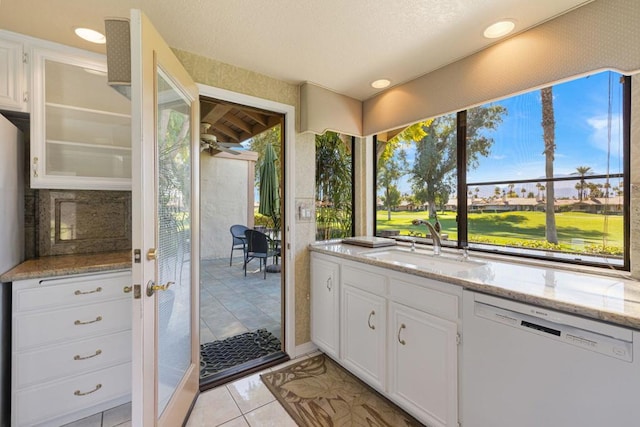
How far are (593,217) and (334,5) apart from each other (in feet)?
6.20

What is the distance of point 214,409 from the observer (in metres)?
1.74

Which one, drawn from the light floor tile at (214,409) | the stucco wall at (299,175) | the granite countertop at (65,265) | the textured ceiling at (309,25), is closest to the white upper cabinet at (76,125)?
the textured ceiling at (309,25)

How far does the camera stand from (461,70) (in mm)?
1892

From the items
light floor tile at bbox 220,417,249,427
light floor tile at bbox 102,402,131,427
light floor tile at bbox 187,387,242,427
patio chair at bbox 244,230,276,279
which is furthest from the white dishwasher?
patio chair at bbox 244,230,276,279

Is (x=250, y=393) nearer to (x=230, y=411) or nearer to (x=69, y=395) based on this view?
(x=230, y=411)

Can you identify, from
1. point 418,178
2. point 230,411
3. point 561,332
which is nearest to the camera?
point 561,332

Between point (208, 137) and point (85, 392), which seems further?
point (208, 137)

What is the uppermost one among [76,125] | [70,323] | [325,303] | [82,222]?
[76,125]

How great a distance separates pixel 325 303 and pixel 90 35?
2452 millimetres

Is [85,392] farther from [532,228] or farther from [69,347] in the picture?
[532,228]

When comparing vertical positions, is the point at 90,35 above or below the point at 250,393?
above

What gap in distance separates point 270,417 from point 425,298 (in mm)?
1210

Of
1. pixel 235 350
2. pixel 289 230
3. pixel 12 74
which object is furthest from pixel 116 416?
pixel 12 74

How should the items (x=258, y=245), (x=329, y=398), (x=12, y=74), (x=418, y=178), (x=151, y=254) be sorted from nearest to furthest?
(x=151, y=254)
(x=12, y=74)
(x=329, y=398)
(x=418, y=178)
(x=258, y=245)
